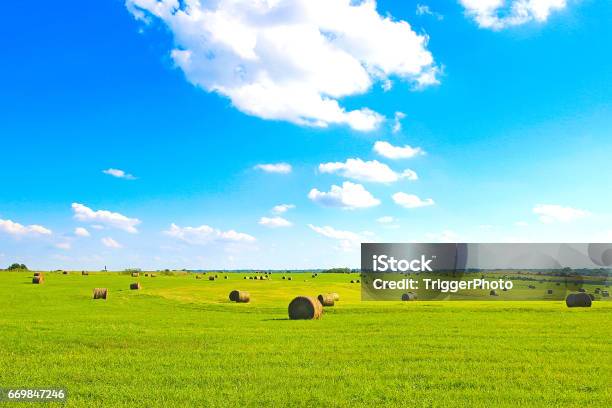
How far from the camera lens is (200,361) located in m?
17.0

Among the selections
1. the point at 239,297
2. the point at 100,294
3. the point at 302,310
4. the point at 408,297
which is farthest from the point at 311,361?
the point at 408,297

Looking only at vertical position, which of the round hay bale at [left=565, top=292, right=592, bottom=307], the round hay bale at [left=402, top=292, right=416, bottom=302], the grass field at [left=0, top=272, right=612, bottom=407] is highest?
the round hay bale at [left=565, top=292, right=592, bottom=307]

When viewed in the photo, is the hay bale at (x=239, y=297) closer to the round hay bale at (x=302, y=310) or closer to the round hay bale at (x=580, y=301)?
the round hay bale at (x=302, y=310)

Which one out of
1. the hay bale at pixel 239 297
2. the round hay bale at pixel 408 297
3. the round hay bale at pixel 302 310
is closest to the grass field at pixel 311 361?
the round hay bale at pixel 302 310

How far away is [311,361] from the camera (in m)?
17.0

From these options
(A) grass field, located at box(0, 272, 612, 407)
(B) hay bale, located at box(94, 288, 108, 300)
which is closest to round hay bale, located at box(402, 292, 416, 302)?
(A) grass field, located at box(0, 272, 612, 407)

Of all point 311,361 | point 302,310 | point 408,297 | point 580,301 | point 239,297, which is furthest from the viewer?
point 408,297

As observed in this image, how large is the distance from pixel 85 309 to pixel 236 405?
28467mm

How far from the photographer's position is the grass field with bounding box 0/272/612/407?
42.1 ft

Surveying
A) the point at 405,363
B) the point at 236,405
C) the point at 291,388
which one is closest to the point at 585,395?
the point at 405,363

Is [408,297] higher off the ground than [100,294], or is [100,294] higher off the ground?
[100,294]

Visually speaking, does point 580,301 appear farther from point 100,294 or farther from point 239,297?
point 100,294

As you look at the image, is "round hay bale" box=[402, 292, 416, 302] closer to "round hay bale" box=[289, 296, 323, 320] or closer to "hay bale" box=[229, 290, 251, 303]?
"hay bale" box=[229, 290, 251, 303]

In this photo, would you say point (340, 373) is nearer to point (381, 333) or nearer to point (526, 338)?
point (381, 333)
